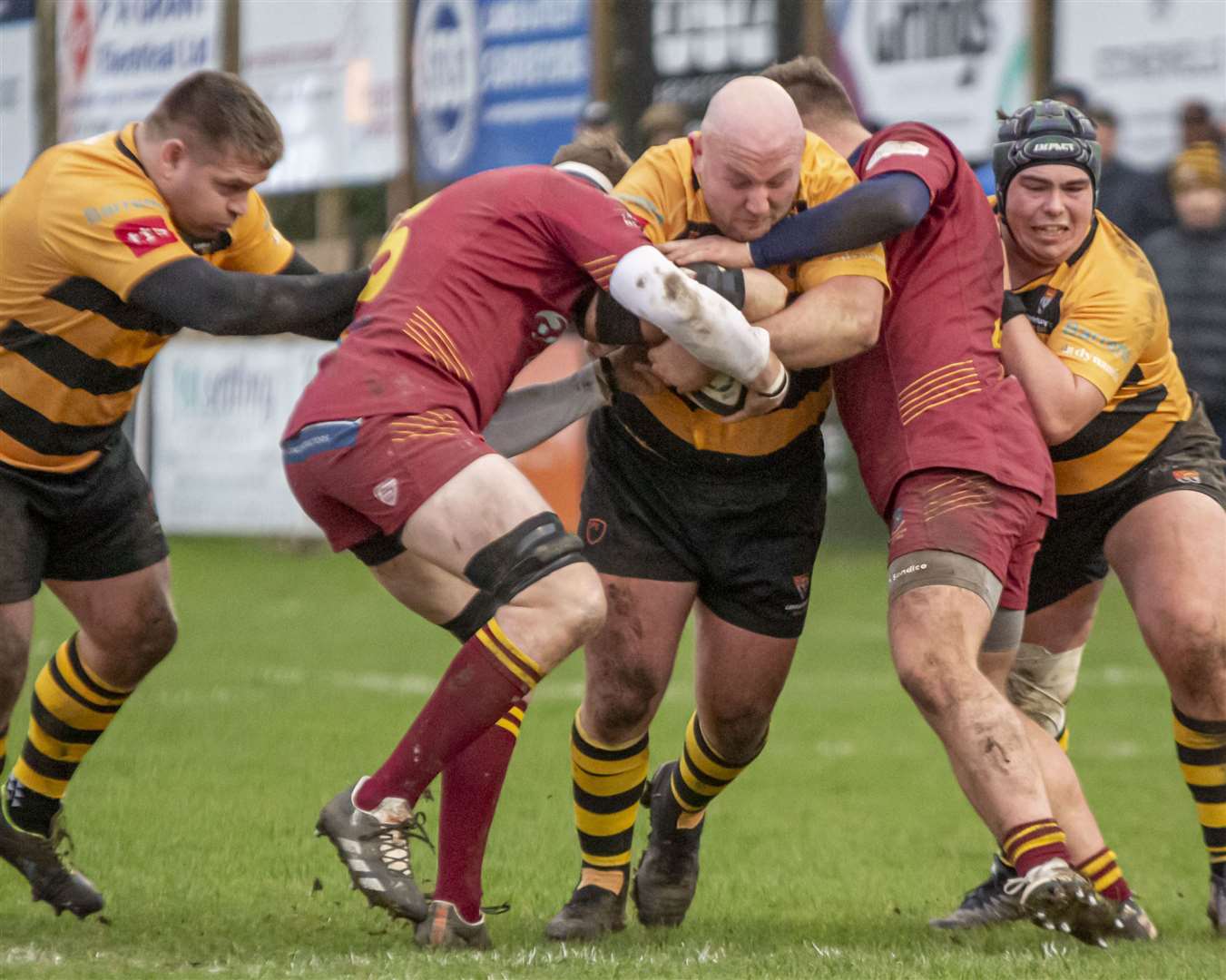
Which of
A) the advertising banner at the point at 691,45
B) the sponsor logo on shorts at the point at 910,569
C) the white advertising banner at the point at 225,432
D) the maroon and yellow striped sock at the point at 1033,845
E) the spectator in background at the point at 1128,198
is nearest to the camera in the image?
the maroon and yellow striped sock at the point at 1033,845

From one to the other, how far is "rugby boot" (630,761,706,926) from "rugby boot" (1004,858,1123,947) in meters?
1.46

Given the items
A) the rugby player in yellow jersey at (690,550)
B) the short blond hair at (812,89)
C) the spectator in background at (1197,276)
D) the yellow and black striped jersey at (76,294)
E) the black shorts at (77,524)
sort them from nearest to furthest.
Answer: the yellow and black striped jersey at (76,294), the rugby player in yellow jersey at (690,550), the black shorts at (77,524), the short blond hair at (812,89), the spectator in background at (1197,276)

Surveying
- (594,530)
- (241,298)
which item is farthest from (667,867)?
(241,298)

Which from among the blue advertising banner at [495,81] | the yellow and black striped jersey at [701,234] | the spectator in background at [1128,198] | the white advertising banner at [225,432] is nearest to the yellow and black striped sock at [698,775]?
the yellow and black striped jersey at [701,234]

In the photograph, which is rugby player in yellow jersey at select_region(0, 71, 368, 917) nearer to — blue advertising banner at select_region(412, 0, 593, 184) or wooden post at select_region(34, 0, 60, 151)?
blue advertising banner at select_region(412, 0, 593, 184)

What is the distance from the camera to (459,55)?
1961 cm

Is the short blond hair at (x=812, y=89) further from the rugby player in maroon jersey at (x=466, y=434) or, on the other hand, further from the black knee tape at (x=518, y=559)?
the black knee tape at (x=518, y=559)

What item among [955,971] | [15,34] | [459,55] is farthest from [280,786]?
[15,34]

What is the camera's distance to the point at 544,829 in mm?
7488

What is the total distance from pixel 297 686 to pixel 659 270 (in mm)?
6418

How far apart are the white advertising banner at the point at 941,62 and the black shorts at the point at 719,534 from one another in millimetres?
10576

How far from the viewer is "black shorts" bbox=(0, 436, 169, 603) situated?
18.9 feet

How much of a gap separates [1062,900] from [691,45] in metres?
14.2

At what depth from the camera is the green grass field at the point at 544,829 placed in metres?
5.10
